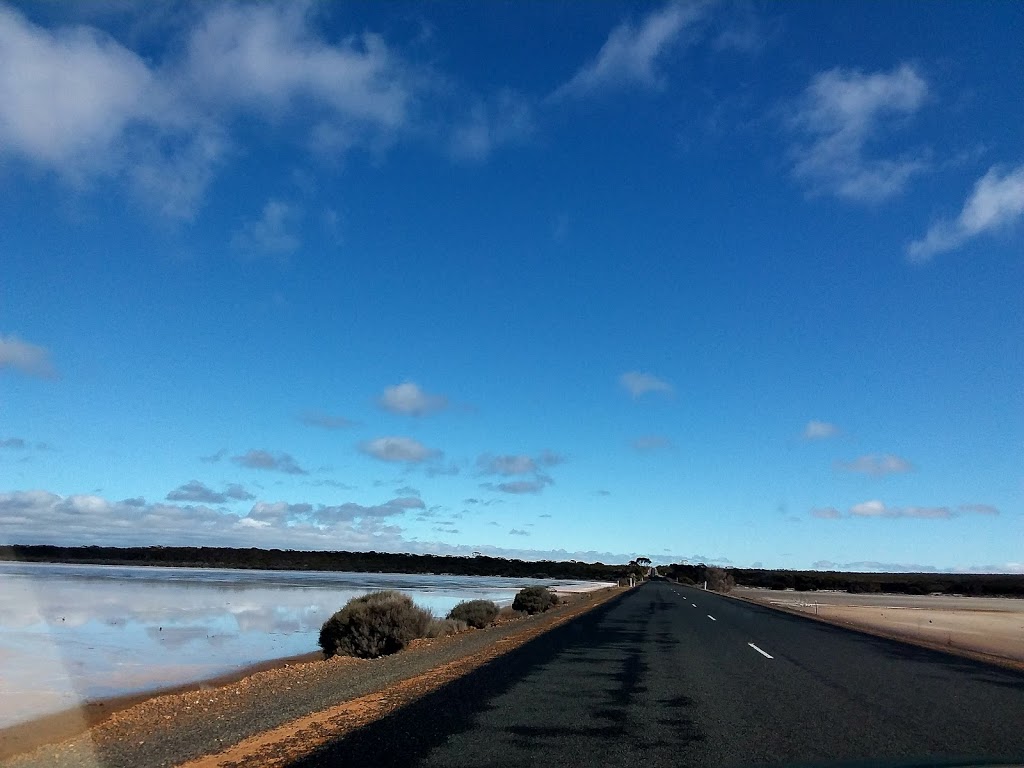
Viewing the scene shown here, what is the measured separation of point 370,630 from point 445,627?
6073 millimetres

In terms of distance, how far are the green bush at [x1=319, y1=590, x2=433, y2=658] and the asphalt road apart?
5.35 metres

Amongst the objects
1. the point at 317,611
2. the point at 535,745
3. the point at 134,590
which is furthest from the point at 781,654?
the point at 134,590

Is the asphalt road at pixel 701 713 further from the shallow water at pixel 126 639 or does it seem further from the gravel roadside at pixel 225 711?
the shallow water at pixel 126 639

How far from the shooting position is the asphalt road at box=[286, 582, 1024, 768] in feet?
24.7

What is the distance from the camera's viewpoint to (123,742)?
30.0ft

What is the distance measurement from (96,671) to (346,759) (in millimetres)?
12367

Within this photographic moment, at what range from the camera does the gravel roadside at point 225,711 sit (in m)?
8.33

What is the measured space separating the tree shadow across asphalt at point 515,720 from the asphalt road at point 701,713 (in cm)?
2

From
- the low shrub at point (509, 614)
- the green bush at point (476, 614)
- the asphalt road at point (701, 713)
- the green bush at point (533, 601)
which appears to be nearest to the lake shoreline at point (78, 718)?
the asphalt road at point (701, 713)

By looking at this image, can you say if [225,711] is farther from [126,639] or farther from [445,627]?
[445,627]

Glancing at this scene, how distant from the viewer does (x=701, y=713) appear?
9781 mm

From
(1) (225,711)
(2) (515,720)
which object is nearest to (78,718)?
(1) (225,711)

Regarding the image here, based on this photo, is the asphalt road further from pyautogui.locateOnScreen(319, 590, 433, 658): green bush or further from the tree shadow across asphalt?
pyautogui.locateOnScreen(319, 590, 433, 658): green bush

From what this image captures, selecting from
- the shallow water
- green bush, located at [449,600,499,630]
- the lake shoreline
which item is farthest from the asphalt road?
green bush, located at [449,600,499,630]
